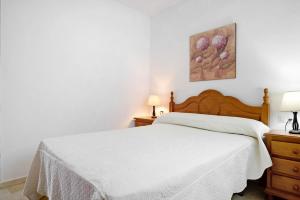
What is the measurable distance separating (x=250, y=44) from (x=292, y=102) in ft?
3.10

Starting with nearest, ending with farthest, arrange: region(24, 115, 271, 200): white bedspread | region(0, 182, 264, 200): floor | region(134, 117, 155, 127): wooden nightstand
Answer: region(24, 115, 271, 200): white bedspread, region(0, 182, 264, 200): floor, region(134, 117, 155, 127): wooden nightstand

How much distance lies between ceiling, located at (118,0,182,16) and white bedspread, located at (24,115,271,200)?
96.4 inches

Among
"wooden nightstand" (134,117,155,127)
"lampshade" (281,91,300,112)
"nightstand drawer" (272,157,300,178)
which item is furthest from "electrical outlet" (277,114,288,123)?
"wooden nightstand" (134,117,155,127)

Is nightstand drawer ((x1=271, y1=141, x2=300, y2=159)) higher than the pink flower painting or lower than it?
lower

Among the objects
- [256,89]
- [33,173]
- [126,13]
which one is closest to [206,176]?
[33,173]

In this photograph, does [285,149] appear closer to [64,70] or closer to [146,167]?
[146,167]

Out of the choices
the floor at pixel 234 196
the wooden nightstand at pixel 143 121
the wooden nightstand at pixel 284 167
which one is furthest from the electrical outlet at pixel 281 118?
the wooden nightstand at pixel 143 121

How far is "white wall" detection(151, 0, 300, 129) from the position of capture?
212 cm

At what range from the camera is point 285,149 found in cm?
176

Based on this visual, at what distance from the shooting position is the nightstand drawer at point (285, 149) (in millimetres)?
1694

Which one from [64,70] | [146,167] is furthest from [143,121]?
[146,167]

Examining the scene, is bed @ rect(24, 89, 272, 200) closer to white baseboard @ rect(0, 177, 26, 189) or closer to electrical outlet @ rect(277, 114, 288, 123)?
electrical outlet @ rect(277, 114, 288, 123)

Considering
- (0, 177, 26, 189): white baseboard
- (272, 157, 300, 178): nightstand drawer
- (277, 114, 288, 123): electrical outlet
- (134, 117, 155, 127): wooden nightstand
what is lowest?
(0, 177, 26, 189): white baseboard

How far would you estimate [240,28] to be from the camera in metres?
2.49
